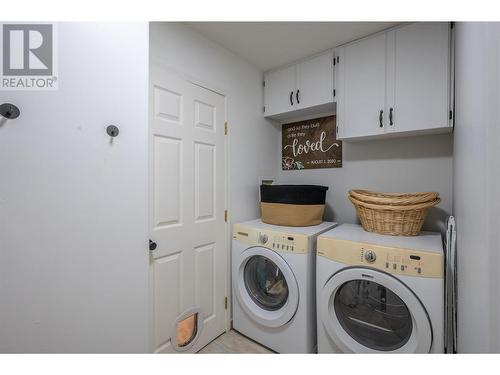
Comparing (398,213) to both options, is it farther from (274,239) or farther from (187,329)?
(187,329)

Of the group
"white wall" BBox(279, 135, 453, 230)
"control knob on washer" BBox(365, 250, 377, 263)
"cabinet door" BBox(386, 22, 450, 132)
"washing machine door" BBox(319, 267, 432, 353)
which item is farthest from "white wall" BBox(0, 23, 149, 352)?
"white wall" BBox(279, 135, 453, 230)

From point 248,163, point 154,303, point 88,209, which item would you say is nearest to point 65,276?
point 88,209

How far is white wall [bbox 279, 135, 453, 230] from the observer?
1.70 metres

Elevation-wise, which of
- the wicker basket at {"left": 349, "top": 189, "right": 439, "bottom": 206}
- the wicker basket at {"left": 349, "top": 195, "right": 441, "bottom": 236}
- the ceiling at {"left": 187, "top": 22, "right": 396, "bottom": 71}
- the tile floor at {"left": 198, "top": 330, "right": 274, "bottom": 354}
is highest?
the ceiling at {"left": 187, "top": 22, "right": 396, "bottom": 71}

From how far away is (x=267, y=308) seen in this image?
1.73 m

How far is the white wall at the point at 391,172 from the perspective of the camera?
1701 mm

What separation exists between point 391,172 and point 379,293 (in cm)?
102

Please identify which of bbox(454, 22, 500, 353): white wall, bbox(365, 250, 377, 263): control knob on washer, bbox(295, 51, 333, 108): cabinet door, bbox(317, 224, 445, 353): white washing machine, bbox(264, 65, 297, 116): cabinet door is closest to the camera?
bbox(454, 22, 500, 353): white wall

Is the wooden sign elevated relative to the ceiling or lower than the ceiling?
lower

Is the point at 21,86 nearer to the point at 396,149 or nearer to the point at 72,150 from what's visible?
the point at 72,150

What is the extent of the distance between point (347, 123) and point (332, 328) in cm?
146

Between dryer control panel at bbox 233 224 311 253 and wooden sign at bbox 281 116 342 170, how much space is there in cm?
94

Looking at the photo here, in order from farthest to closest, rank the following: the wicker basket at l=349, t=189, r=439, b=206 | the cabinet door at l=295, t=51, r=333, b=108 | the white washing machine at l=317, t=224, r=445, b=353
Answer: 1. the cabinet door at l=295, t=51, r=333, b=108
2. the wicker basket at l=349, t=189, r=439, b=206
3. the white washing machine at l=317, t=224, r=445, b=353

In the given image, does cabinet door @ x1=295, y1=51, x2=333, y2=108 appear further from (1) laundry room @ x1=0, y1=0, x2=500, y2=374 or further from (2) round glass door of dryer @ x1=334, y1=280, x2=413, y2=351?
(2) round glass door of dryer @ x1=334, y1=280, x2=413, y2=351
